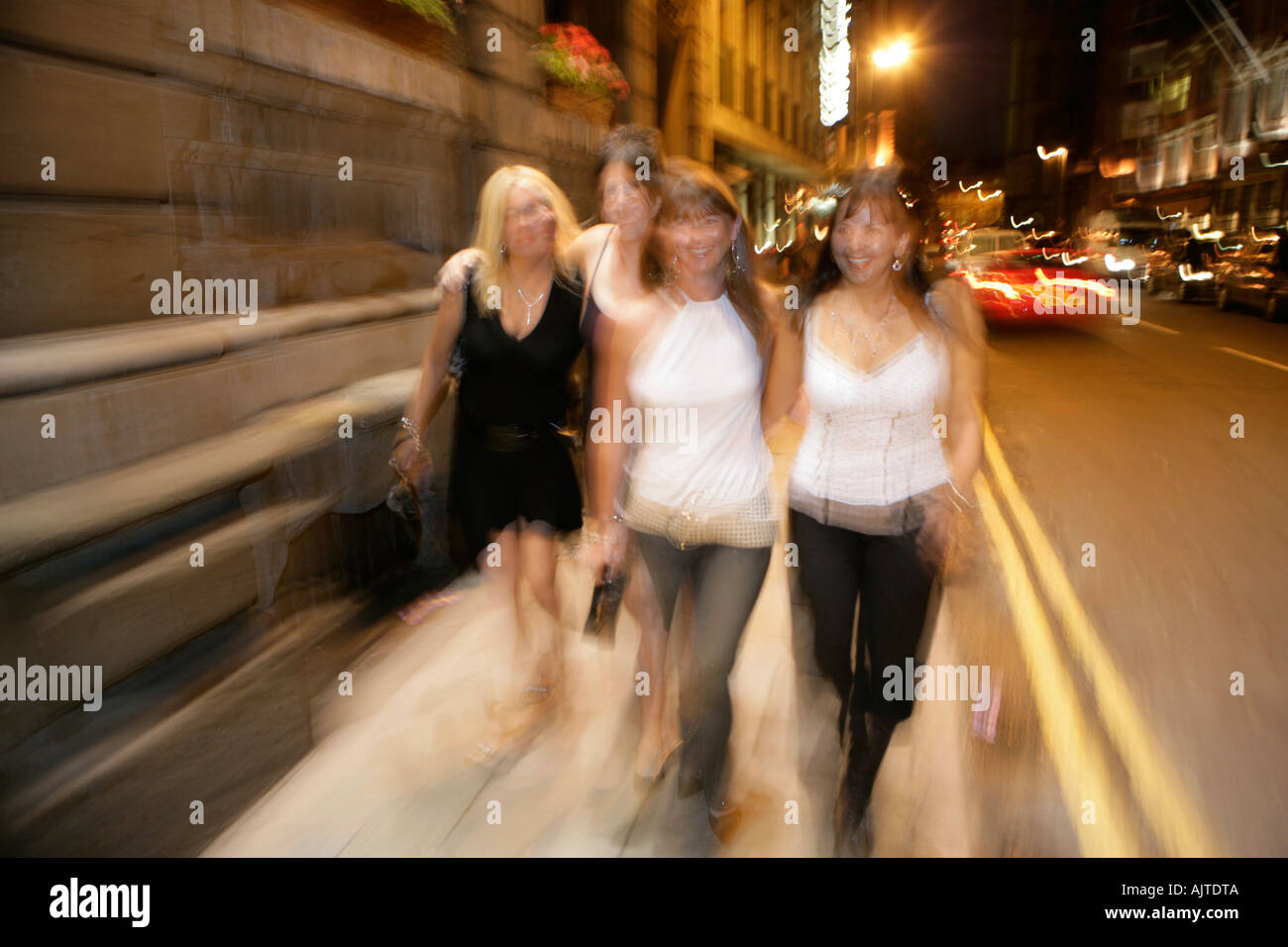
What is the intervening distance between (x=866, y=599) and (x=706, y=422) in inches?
28.3

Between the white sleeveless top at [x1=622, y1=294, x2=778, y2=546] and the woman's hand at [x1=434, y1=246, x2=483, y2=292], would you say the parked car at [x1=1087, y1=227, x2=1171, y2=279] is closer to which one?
the woman's hand at [x1=434, y1=246, x2=483, y2=292]

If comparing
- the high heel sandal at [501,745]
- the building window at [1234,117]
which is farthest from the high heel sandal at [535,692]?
the building window at [1234,117]

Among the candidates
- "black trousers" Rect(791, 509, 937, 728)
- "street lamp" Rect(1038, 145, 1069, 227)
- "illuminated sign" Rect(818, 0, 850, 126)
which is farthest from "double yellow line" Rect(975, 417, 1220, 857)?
"street lamp" Rect(1038, 145, 1069, 227)

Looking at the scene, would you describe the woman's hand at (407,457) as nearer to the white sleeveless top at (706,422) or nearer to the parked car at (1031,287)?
the white sleeveless top at (706,422)

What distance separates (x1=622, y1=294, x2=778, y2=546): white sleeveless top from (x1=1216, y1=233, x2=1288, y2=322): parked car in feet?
63.5

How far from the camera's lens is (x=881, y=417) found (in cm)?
262

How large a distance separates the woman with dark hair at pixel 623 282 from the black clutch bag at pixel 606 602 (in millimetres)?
48

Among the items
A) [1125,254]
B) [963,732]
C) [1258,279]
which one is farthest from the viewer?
[1125,254]

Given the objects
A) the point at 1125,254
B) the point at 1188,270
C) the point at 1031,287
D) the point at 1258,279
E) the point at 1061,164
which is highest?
the point at 1061,164

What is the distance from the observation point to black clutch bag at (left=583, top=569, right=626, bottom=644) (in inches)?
120

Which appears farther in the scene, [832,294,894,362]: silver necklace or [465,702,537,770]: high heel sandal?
[465,702,537,770]: high heel sandal

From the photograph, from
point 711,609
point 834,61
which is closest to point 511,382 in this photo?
point 711,609

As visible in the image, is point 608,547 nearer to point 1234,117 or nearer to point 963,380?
point 963,380

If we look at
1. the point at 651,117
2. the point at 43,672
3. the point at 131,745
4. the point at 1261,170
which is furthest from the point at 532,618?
the point at 1261,170
